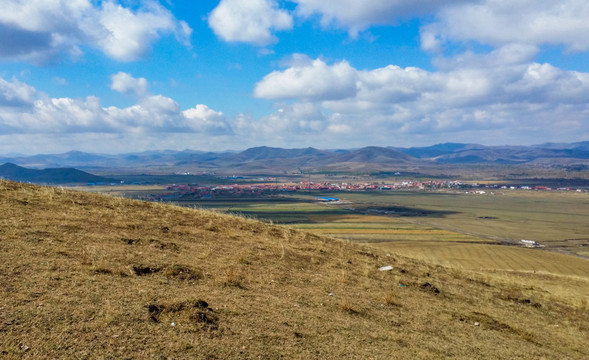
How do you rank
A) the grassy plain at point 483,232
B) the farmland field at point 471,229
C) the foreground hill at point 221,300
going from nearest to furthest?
the foreground hill at point 221,300 → the grassy plain at point 483,232 → the farmland field at point 471,229

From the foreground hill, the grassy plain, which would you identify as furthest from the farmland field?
the foreground hill

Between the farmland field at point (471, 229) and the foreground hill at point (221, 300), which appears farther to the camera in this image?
the farmland field at point (471, 229)

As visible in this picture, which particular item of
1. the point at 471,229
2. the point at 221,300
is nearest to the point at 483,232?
the point at 471,229

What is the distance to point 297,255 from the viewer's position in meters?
16.1

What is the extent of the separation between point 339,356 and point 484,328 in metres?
6.37

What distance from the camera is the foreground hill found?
21.9 ft

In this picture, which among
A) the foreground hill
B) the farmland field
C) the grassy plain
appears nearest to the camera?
the foreground hill

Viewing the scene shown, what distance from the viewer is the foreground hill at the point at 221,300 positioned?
667 centimetres

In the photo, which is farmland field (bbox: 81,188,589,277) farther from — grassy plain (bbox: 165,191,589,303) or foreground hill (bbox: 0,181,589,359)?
foreground hill (bbox: 0,181,589,359)

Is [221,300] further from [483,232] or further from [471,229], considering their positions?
[471,229]

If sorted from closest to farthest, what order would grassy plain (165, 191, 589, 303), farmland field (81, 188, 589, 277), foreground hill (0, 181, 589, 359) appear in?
foreground hill (0, 181, 589, 359)
grassy plain (165, 191, 589, 303)
farmland field (81, 188, 589, 277)

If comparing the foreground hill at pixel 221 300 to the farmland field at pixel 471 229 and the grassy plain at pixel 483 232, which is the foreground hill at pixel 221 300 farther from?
the grassy plain at pixel 483 232

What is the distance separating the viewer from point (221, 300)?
904cm

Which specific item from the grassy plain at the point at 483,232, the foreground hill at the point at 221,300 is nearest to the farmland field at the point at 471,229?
the grassy plain at the point at 483,232
